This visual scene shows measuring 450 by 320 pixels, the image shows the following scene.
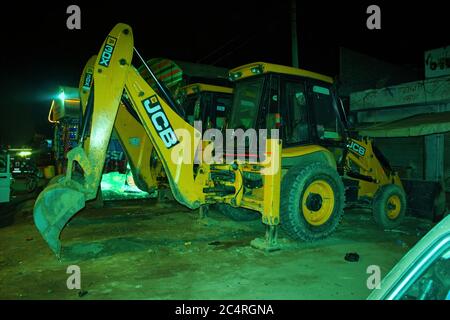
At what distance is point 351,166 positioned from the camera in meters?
7.11

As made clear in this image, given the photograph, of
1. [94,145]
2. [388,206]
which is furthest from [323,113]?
[94,145]

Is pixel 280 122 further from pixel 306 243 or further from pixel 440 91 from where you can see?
pixel 440 91

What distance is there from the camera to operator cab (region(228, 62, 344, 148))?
18.7 ft

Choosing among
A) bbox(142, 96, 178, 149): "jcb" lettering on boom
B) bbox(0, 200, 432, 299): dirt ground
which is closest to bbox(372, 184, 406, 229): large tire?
bbox(0, 200, 432, 299): dirt ground

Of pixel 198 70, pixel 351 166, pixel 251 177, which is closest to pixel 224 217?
pixel 251 177

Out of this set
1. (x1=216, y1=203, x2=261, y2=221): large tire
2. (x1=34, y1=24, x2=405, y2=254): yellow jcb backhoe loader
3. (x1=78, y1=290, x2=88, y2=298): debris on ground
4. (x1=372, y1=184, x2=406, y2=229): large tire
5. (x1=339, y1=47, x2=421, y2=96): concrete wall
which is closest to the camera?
(x1=78, y1=290, x2=88, y2=298): debris on ground

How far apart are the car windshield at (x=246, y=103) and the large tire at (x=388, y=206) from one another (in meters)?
3.18

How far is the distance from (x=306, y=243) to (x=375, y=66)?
1043cm

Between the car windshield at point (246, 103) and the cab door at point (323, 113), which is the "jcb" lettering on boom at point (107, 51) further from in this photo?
the cab door at point (323, 113)

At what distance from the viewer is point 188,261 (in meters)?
4.91

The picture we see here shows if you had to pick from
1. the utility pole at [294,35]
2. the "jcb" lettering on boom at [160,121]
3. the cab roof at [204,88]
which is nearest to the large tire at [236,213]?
the "jcb" lettering on boom at [160,121]

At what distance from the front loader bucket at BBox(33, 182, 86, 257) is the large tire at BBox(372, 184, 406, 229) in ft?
18.0

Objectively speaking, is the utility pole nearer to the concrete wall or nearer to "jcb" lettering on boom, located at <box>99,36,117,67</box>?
the concrete wall

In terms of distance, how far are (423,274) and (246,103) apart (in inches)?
191
